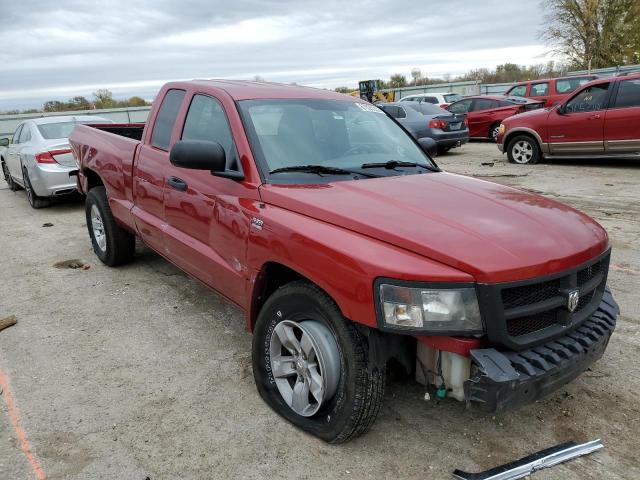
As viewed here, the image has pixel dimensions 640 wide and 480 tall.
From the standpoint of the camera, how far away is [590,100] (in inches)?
407

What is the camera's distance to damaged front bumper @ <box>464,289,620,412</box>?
216 centimetres

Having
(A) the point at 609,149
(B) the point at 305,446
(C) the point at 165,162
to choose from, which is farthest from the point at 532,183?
(B) the point at 305,446

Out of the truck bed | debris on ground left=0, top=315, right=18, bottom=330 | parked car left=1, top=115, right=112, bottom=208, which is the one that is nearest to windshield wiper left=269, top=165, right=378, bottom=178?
the truck bed

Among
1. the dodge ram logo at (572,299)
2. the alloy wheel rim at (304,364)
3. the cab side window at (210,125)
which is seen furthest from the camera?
the cab side window at (210,125)

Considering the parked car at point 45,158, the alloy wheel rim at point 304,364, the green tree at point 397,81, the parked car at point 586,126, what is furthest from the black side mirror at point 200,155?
the green tree at point 397,81

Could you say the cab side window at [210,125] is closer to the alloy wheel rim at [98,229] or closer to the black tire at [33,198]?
the alloy wheel rim at [98,229]

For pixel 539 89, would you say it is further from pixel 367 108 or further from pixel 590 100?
pixel 367 108

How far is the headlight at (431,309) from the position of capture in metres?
2.19

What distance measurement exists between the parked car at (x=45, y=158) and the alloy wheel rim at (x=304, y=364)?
6.26 m

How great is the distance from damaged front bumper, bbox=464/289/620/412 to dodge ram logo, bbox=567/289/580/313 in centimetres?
14

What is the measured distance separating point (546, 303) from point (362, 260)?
0.85 metres

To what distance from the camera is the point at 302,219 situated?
2709 mm

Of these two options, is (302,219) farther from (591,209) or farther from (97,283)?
(591,209)

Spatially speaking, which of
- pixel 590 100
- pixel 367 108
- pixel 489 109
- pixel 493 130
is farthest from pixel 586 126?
pixel 367 108
